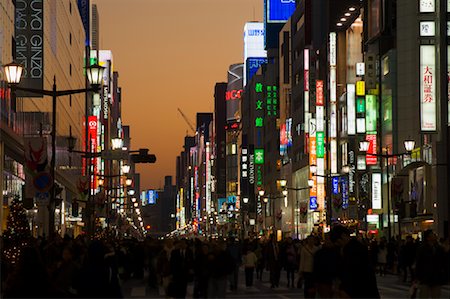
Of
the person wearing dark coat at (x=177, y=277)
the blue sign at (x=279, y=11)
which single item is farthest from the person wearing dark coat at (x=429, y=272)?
the blue sign at (x=279, y=11)

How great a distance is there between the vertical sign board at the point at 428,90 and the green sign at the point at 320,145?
37.9m

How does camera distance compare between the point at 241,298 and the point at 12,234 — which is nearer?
the point at 241,298

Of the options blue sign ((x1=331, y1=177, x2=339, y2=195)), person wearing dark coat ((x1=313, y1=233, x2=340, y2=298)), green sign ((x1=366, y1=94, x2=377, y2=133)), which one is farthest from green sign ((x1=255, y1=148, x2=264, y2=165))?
person wearing dark coat ((x1=313, y1=233, x2=340, y2=298))

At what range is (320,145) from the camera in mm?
104375

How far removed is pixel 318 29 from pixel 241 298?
8676 cm

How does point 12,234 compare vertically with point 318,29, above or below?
below

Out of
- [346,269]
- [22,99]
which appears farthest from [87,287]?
[22,99]

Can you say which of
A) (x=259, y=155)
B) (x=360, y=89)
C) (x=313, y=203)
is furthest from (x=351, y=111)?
(x=259, y=155)

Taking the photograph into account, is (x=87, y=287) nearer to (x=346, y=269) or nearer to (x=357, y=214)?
(x=346, y=269)

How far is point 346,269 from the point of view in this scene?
19.6m

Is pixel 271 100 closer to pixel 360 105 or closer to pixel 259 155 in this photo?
pixel 259 155

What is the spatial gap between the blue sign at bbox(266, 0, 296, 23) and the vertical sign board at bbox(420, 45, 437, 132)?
94.9 m

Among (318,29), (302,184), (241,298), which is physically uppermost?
(318,29)

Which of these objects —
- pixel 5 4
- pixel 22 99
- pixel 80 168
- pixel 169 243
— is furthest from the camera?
pixel 80 168
